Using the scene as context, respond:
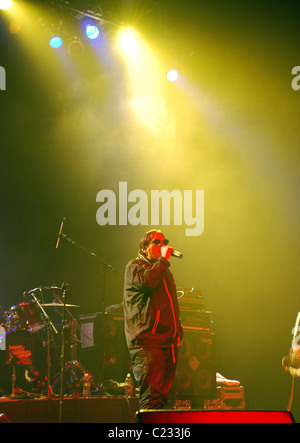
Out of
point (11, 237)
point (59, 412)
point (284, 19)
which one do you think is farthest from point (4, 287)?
point (284, 19)

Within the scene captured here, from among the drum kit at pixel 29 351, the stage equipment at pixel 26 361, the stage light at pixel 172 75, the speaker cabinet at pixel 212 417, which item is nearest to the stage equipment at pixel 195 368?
the drum kit at pixel 29 351

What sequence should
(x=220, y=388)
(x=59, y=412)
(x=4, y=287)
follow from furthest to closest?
(x=4, y=287)
(x=220, y=388)
(x=59, y=412)

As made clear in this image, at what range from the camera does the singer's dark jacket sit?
3.37 m

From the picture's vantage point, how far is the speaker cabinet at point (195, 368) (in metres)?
4.94

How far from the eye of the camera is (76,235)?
6.95m

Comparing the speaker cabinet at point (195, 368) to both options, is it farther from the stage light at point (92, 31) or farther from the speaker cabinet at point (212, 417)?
the stage light at point (92, 31)

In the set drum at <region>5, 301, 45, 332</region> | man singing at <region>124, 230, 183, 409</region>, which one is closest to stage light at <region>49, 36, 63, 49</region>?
drum at <region>5, 301, 45, 332</region>

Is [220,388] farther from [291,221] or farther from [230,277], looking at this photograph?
[291,221]

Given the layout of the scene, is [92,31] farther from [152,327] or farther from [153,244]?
[152,327]

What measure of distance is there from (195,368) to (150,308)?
1.97 meters

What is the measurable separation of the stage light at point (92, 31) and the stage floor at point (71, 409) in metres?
4.88

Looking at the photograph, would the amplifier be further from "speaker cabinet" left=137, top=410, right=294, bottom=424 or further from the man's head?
"speaker cabinet" left=137, top=410, right=294, bottom=424

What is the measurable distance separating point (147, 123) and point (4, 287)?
3.33m

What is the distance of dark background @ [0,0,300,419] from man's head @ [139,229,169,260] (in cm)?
320
